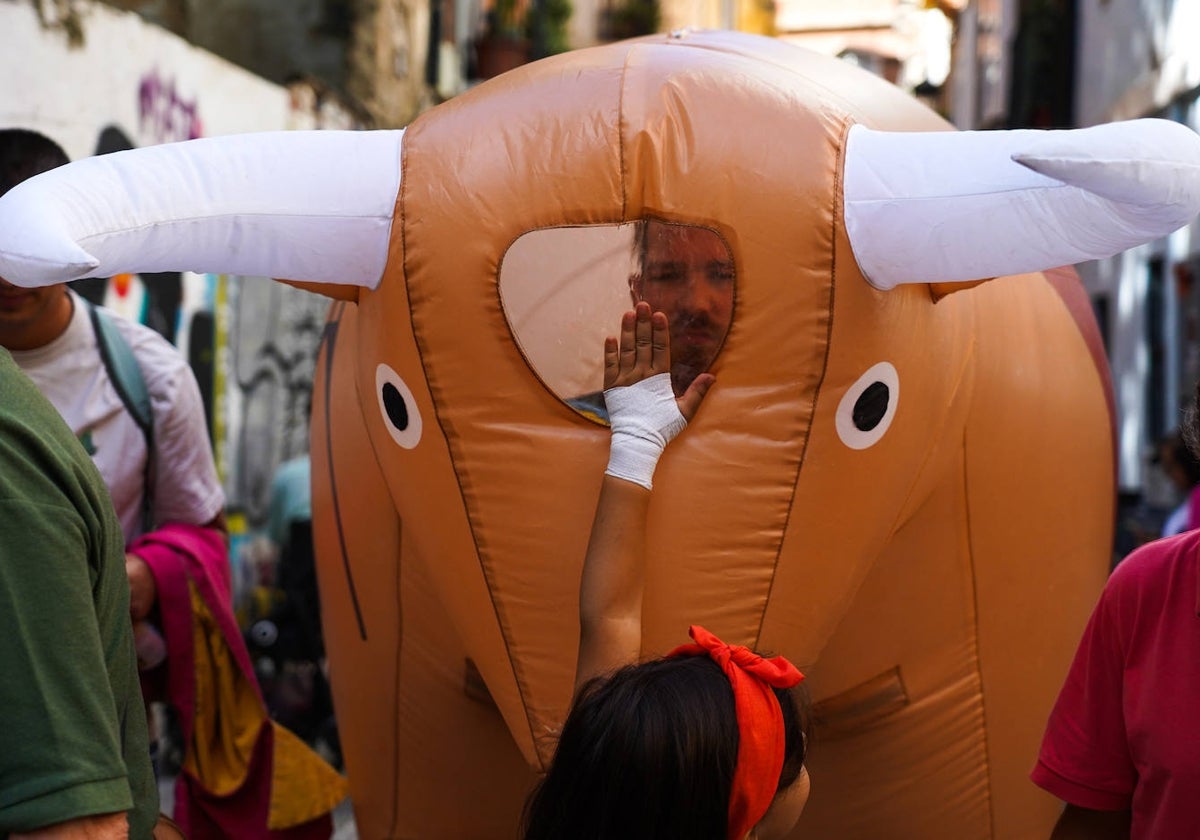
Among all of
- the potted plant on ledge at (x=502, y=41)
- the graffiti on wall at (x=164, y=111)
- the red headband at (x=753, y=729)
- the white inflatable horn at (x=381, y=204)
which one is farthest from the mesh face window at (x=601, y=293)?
the potted plant on ledge at (x=502, y=41)

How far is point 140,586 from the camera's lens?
2914 mm

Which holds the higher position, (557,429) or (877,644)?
(557,429)

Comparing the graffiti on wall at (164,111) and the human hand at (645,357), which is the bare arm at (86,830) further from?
the graffiti on wall at (164,111)

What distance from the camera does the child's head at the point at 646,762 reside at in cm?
173

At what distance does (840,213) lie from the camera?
92.0 inches

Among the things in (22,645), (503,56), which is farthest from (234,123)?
(503,56)

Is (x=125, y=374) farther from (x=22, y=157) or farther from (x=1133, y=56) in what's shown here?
(x=1133, y=56)

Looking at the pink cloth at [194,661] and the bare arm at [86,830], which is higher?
the bare arm at [86,830]

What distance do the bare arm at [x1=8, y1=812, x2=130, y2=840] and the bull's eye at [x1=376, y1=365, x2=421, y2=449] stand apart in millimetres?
901

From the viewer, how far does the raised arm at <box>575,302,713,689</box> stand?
2244 mm

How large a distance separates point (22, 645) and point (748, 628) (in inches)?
44.3

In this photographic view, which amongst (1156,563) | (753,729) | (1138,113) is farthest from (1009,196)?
(1138,113)

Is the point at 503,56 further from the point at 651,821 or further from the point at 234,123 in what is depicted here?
the point at 651,821

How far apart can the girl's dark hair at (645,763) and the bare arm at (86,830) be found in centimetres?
52
